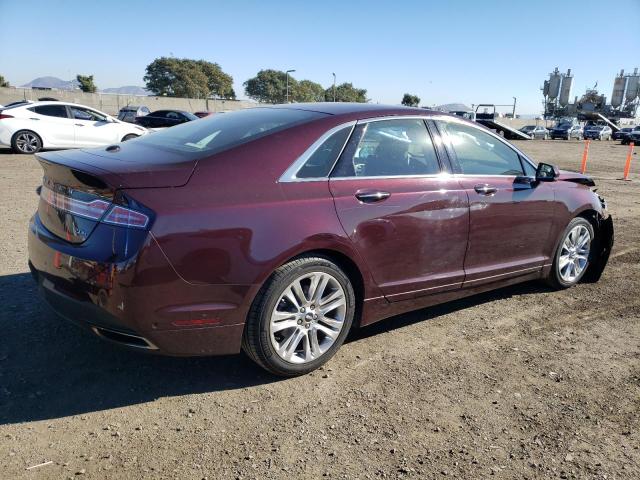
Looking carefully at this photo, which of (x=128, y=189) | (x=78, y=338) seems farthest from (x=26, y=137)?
(x=128, y=189)

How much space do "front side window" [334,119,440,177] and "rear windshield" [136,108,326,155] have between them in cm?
35

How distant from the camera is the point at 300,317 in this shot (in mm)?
3100

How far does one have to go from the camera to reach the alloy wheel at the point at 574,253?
4.86m

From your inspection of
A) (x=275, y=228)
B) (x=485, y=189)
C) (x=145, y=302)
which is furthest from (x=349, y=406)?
(x=485, y=189)

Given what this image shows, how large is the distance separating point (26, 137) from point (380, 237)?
1329cm

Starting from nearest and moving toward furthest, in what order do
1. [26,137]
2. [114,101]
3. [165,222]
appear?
1. [165,222]
2. [26,137]
3. [114,101]

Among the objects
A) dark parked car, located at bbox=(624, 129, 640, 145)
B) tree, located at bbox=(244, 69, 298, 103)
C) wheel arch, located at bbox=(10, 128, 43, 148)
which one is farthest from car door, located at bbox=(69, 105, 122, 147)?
tree, located at bbox=(244, 69, 298, 103)

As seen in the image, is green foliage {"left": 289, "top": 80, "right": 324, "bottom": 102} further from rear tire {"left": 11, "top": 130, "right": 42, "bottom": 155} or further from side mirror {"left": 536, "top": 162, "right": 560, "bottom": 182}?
side mirror {"left": 536, "top": 162, "right": 560, "bottom": 182}

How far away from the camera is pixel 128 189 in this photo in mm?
2615

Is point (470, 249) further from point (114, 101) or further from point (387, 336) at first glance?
point (114, 101)

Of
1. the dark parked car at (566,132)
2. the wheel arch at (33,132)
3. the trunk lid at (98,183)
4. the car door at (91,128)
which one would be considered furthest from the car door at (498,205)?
the dark parked car at (566,132)

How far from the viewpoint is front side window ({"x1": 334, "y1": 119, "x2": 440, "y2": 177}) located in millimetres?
3375

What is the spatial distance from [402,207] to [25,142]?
43.7ft

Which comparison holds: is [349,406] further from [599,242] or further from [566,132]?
[566,132]
